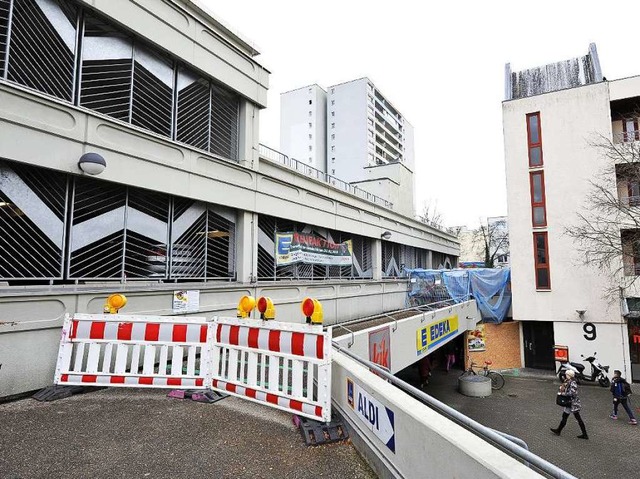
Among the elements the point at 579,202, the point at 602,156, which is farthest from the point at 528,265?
the point at 602,156

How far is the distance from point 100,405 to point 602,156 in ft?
75.2

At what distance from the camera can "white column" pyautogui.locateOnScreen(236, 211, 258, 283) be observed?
33.6 feet

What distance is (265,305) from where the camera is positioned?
4789 millimetres

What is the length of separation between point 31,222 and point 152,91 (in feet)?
13.1

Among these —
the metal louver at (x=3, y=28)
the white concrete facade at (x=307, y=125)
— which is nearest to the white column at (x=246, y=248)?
the metal louver at (x=3, y=28)

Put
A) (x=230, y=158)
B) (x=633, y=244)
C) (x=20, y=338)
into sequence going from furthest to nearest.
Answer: (x=633, y=244) < (x=230, y=158) < (x=20, y=338)

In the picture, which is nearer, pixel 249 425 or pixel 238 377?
pixel 249 425

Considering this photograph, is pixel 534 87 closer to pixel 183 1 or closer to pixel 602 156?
pixel 602 156

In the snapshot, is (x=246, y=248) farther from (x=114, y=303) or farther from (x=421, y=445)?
(x=421, y=445)

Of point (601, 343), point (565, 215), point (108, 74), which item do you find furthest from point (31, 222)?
point (601, 343)

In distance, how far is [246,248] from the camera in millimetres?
10336

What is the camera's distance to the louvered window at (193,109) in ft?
30.5

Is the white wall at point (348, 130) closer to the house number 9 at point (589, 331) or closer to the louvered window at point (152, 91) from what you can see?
the house number 9 at point (589, 331)

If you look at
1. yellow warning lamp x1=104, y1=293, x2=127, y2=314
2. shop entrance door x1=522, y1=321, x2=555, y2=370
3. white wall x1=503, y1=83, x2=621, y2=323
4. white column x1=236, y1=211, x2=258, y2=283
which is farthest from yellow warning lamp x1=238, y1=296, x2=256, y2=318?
shop entrance door x1=522, y1=321, x2=555, y2=370
